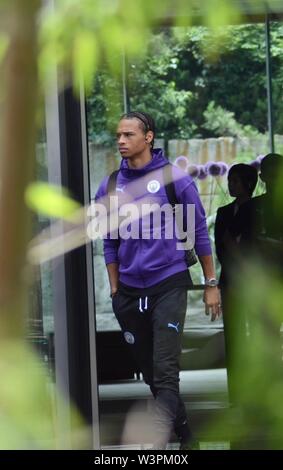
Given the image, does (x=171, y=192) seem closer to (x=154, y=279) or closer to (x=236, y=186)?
(x=154, y=279)

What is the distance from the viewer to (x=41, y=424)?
1168mm

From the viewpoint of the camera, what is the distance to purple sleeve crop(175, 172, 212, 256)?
14.4 feet

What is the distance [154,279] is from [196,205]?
389 millimetres

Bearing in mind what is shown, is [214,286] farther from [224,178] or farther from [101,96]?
[224,178]

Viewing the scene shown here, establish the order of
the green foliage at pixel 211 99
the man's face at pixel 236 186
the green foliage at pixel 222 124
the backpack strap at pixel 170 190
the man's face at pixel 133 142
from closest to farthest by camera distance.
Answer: the backpack strap at pixel 170 190, the man's face at pixel 133 142, the man's face at pixel 236 186, the green foliage at pixel 211 99, the green foliage at pixel 222 124

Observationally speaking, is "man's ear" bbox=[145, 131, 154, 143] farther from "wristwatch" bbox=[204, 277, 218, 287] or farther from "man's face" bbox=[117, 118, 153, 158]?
"wristwatch" bbox=[204, 277, 218, 287]

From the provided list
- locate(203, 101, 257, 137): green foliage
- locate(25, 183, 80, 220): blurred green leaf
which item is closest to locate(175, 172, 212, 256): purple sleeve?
locate(25, 183, 80, 220): blurred green leaf

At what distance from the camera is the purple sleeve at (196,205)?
173 inches

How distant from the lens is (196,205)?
175 inches

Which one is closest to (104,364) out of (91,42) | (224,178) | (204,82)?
(224,178)

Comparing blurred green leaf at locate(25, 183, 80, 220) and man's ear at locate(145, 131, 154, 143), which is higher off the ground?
man's ear at locate(145, 131, 154, 143)

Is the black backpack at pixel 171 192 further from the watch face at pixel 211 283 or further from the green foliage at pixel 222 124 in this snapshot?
the green foliage at pixel 222 124

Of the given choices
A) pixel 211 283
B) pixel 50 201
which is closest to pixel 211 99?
pixel 211 283

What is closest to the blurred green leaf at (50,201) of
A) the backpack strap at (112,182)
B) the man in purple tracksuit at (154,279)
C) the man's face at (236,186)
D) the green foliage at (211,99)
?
the backpack strap at (112,182)
